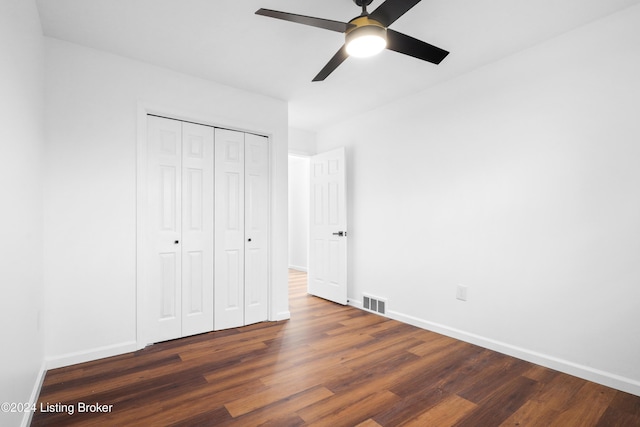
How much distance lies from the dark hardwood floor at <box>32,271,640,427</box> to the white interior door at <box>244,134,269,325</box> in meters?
0.52

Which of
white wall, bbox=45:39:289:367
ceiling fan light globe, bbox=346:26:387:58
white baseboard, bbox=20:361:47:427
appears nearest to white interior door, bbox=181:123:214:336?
white wall, bbox=45:39:289:367

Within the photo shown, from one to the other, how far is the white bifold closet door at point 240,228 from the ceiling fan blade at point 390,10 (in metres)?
2.07

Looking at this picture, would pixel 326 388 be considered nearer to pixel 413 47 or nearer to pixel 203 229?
pixel 203 229

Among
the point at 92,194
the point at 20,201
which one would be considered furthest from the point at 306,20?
the point at 92,194

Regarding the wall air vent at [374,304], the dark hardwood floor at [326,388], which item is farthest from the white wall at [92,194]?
the wall air vent at [374,304]

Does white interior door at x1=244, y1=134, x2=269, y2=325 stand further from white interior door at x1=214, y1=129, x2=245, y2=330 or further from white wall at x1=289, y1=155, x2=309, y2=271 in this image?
white wall at x1=289, y1=155, x2=309, y2=271

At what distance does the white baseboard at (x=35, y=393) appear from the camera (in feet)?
5.60

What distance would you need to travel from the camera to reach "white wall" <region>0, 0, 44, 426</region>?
1.43m

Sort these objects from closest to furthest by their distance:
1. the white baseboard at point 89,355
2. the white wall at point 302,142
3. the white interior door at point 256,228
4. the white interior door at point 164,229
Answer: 1. the white baseboard at point 89,355
2. the white interior door at point 164,229
3. the white interior door at point 256,228
4. the white wall at point 302,142

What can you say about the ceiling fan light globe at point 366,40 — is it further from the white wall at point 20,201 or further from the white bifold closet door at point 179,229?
the white bifold closet door at point 179,229

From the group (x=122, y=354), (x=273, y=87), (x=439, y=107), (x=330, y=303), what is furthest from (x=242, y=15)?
(x=330, y=303)

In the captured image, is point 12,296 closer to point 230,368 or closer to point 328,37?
point 230,368

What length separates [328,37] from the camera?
2.44 meters

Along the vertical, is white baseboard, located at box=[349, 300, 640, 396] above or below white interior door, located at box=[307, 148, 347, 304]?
below
